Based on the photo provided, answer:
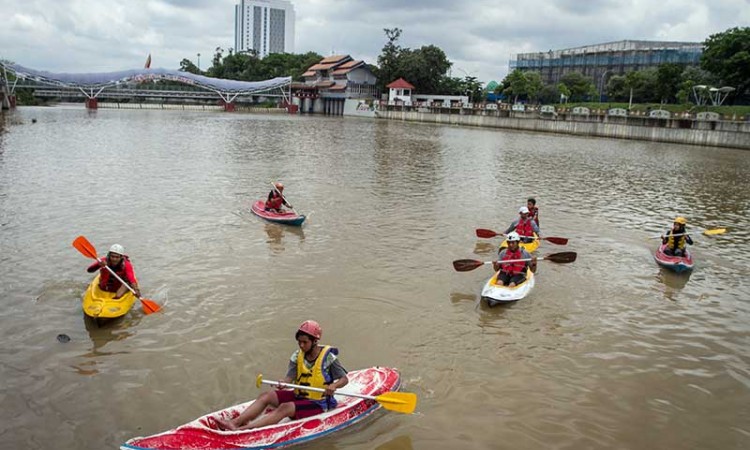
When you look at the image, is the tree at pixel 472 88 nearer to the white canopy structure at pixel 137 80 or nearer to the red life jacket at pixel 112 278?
the white canopy structure at pixel 137 80

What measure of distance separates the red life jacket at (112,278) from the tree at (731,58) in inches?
2962

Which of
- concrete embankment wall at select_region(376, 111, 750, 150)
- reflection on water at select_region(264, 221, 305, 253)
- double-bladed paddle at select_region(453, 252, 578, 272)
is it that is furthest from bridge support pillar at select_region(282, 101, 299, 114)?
double-bladed paddle at select_region(453, 252, 578, 272)

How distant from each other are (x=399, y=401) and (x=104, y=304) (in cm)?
616

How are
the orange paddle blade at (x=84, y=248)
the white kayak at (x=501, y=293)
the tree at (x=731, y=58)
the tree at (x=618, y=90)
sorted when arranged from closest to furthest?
the orange paddle blade at (x=84, y=248) < the white kayak at (x=501, y=293) < the tree at (x=731, y=58) < the tree at (x=618, y=90)

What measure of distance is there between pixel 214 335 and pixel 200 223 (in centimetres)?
879

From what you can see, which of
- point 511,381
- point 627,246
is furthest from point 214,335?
point 627,246

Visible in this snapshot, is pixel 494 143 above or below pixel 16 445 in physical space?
above

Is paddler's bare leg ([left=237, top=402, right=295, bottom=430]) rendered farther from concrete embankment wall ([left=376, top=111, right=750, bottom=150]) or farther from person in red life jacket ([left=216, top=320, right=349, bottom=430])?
concrete embankment wall ([left=376, top=111, right=750, bottom=150])

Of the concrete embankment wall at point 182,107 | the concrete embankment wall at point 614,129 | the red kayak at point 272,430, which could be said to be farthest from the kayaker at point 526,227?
the concrete embankment wall at point 182,107

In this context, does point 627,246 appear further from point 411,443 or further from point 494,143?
point 494,143

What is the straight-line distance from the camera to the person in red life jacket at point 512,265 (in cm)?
1258

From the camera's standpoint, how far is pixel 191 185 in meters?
25.7

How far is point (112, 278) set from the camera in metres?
11.1

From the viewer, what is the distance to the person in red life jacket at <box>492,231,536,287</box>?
12578 mm
